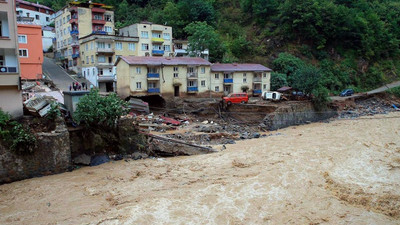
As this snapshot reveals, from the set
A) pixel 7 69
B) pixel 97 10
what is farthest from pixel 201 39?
pixel 7 69

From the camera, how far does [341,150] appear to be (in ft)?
69.3

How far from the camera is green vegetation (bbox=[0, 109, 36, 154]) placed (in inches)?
606

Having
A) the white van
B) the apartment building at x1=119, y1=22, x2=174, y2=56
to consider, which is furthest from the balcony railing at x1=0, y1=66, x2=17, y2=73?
the apartment building at x1=119, y1=22, x2=174, y2=56

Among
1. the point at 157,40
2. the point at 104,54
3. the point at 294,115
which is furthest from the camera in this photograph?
the point at 157,40

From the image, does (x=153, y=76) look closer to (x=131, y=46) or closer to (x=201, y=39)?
(x=131, y=46)

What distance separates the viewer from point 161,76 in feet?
113

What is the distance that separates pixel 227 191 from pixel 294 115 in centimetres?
2147

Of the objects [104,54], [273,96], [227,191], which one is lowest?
[227,191]

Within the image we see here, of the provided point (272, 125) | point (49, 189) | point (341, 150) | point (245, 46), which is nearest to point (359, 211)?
point (341, 150)

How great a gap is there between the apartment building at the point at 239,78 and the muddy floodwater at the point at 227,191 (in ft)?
58.9

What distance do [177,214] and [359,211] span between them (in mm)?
7328

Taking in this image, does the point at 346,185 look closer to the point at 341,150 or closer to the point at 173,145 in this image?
the point at 341,150

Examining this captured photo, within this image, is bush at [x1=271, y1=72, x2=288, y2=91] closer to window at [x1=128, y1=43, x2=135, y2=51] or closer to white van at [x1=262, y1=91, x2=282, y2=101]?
white van at [x1=262, y1=91, x2=282, y2=101]

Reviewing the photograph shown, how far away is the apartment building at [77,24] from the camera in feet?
150
